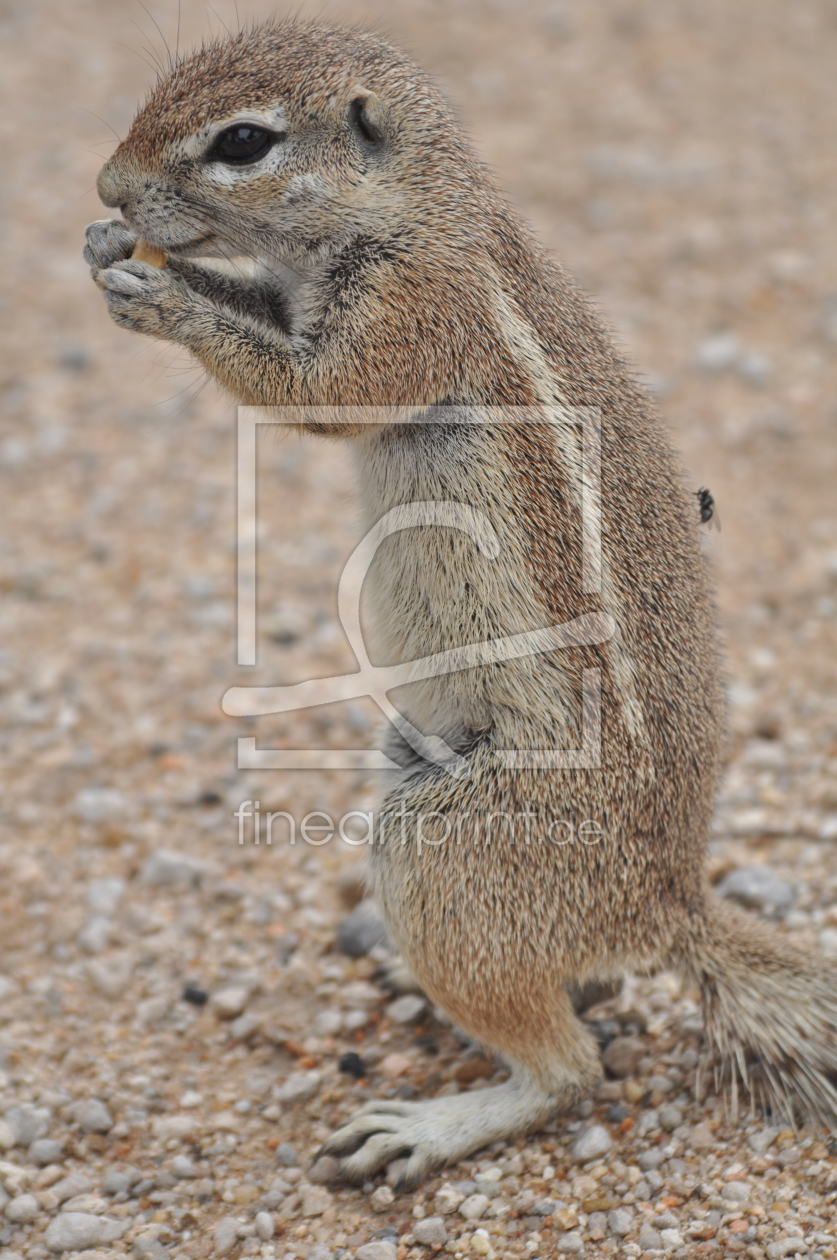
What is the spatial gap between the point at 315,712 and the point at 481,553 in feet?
6.19

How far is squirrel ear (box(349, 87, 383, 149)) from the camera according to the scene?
9.62ft

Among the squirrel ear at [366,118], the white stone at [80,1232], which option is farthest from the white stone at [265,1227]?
the squirrel ear at [366,118]

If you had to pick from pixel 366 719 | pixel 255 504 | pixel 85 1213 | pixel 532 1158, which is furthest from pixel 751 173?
pixel 85 1213

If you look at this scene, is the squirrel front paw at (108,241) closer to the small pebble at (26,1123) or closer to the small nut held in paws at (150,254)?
the small nut held in paws at (150,254)

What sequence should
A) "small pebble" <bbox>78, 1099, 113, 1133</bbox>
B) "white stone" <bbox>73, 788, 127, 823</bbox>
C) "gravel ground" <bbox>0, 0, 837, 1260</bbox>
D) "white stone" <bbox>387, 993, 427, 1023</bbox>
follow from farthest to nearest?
"white stone" <bbox>73, 788, 127, 823</bbox>
"white stone" <bbox>387, 993, 427, 1023</bbox>
"small pebble" <bbox>78, 1099, 113, 1133</bbox>
"gravel ground" <bbox>0, 0, 837, 1260</bbox>

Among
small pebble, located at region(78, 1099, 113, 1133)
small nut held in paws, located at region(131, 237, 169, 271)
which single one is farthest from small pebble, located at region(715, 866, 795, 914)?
small nut held in paws, located at region(131, 237, 169, 271)

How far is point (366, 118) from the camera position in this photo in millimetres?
2951

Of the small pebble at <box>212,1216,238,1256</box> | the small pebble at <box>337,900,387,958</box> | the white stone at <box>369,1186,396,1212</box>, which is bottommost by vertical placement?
the small pebble at <box>212,1216,238,1256</box>

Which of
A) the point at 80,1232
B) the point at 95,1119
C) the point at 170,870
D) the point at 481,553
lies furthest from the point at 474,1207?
the point at 170,870

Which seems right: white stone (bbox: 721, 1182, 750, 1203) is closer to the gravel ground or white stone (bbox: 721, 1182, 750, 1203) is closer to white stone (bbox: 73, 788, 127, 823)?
the gravel ground

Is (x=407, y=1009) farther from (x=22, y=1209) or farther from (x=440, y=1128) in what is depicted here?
(x=22, y=1209)

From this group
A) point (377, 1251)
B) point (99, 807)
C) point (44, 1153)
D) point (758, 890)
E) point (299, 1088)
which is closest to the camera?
point (377, 1251)

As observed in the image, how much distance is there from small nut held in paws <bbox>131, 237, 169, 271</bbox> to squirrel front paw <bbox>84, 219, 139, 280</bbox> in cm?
2

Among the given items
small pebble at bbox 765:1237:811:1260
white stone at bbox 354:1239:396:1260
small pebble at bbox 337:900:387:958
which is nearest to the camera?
small pebble at bbox 765:1237:811:1260
